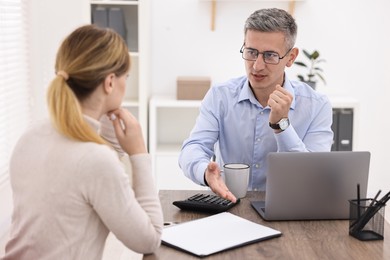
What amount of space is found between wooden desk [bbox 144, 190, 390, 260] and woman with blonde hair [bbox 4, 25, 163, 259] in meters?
0.17

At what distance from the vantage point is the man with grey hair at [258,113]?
2252 mm

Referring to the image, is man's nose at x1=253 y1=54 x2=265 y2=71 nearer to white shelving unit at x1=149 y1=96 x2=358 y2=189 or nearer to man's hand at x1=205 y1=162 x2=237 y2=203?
man's hand at x1=205 y1=162 x2=237 y2=203

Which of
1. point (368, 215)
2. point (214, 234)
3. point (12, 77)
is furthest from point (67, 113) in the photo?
point (12, 77)

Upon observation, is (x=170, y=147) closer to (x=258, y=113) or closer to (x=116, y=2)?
(x=116, y=2)

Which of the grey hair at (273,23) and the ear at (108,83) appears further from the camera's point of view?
the grey hair at (273,23)

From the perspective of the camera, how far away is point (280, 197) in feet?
5.69

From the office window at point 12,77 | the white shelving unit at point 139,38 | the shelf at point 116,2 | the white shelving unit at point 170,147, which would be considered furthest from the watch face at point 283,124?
the shelf at point 116,2

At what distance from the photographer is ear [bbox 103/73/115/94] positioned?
55.7 inches

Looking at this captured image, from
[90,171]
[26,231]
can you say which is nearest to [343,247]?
[90,171]

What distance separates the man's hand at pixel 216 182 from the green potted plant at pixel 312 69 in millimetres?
2194

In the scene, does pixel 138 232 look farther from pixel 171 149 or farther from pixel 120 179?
pixel 171 149

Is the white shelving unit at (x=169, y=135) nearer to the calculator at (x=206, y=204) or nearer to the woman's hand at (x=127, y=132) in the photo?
the calculator at (x=206, y=204)

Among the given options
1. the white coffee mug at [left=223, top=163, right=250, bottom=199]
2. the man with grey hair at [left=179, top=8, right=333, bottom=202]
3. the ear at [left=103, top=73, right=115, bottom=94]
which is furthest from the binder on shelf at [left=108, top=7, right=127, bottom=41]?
the ear at [left=103, top=73, right=115, bottom=94]

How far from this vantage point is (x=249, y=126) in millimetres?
2375
